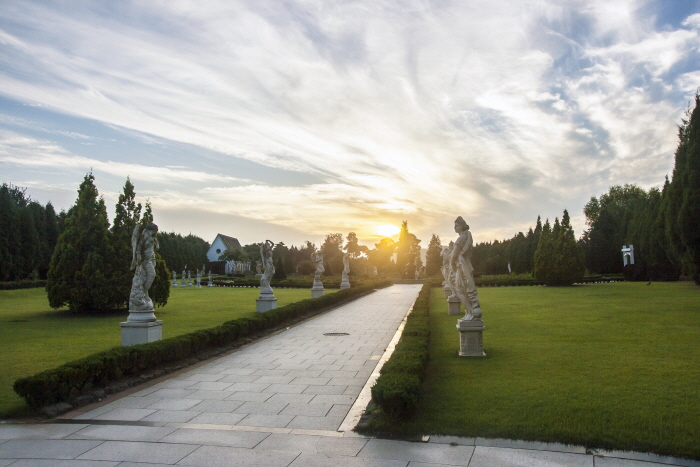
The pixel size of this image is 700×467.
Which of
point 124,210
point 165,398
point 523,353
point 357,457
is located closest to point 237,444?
point 357,457

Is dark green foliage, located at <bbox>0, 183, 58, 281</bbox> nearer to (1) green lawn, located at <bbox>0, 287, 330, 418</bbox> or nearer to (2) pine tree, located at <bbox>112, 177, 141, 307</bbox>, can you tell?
(1) green lawn, located at <bbox>0, 287, 330, 418</bbox>

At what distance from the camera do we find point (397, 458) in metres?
4.42

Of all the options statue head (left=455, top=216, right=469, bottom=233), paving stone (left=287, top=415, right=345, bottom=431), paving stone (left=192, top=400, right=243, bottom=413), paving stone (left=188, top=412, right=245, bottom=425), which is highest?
statue head (left=455, top=216, right=469, bottom=233)

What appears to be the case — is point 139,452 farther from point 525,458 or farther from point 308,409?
point 525,458

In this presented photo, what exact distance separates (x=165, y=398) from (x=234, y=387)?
1027 millimetres

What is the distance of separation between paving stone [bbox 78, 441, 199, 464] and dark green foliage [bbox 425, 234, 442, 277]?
6644cm

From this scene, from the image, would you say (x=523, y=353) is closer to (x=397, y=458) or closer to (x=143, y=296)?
(x=397, y=458)

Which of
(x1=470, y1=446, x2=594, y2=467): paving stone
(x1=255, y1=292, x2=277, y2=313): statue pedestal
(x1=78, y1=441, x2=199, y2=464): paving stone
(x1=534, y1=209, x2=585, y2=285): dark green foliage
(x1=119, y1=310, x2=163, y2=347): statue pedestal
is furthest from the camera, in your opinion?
(x1=534, y1=209, x2=585, y2=285): dark green foliage

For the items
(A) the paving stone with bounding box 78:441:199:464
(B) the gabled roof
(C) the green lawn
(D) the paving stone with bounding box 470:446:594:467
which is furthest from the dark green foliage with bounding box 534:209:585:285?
(B) the gabled roof

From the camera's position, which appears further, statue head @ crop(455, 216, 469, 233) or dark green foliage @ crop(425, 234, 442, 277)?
→ dark green foliage @ crop(425, 234, 442, 277)

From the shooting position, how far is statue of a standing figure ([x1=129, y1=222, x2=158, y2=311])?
10352 mm

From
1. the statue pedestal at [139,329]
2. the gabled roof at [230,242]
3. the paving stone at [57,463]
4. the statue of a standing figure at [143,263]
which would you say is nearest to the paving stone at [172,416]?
the paving stone at [57,463]

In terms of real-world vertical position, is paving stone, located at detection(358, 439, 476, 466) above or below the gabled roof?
below

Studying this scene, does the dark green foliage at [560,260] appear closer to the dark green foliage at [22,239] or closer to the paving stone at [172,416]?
the paving stone at [172,416]
